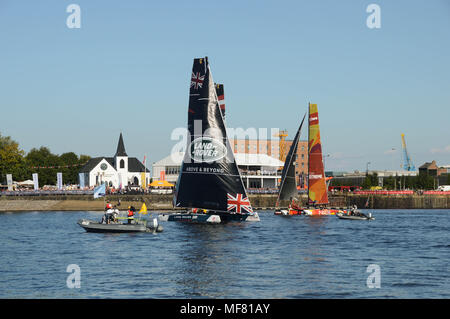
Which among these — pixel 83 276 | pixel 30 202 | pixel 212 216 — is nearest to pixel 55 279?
pixel 83 276

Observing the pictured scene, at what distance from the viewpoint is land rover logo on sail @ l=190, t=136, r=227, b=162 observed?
61.4 meters

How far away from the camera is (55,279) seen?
31094 millimetres

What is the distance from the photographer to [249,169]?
5684 inches

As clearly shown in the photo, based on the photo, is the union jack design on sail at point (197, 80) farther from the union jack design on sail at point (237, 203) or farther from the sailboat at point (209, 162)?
the union jack design on sail at point (237, 203)

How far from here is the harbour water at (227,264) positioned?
2798cm

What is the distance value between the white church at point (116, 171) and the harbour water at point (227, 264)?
8723cm

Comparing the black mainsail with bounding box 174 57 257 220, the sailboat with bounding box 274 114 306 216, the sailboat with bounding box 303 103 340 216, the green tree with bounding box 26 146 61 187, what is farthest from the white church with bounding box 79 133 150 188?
the black mainsail with bounding box 174 57 257 220

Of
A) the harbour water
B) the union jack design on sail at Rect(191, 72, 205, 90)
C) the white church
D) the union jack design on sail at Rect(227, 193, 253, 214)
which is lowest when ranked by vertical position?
the harbour water

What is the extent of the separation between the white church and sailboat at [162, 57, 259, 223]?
8189 cm

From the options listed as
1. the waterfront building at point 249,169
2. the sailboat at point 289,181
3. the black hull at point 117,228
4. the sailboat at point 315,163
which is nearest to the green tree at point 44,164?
the waterfront building at point 249,169

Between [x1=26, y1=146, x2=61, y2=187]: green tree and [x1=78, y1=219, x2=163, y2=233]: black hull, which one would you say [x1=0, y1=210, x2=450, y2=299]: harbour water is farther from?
[x1=26, y1=146, x2=61, y2=187]: green tree

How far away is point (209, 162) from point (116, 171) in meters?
91.1

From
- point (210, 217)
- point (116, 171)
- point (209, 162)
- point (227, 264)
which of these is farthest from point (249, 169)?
point (227, 264)

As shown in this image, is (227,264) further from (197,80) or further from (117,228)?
(197,80)
